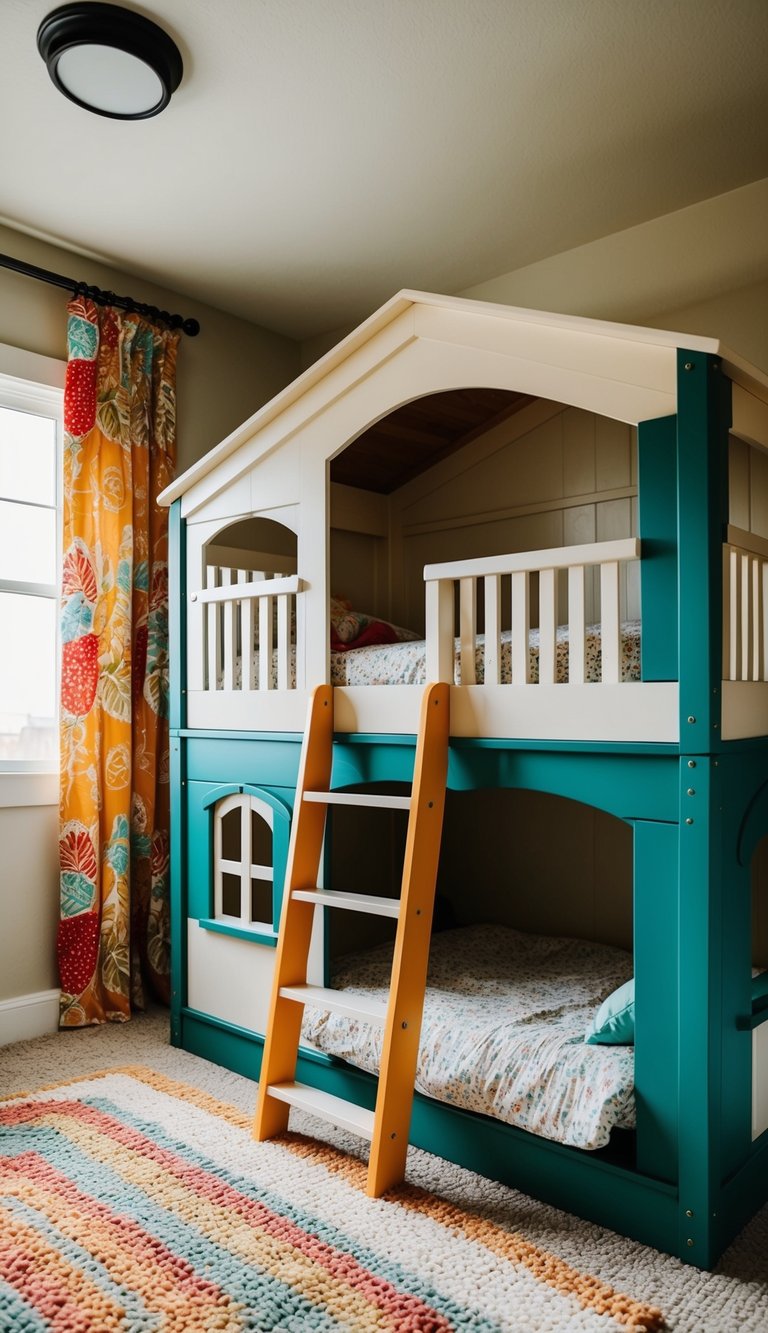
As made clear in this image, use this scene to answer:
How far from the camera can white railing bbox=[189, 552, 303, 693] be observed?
2.63m

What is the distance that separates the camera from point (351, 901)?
220 centimetres

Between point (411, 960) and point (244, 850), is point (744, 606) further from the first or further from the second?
point (244, 850)

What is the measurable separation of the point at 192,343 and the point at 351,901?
95.2 inches

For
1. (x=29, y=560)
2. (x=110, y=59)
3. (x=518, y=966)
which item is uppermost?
(x=110, y=59)

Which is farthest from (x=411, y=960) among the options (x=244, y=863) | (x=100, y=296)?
(x=100, y=296)

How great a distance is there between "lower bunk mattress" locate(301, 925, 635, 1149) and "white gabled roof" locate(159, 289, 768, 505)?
1390mm

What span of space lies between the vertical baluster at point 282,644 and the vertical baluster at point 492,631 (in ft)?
2.20

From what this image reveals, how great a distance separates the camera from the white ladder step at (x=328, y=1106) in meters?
2.08

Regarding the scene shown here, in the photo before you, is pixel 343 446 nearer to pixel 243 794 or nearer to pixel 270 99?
pixel 270 99

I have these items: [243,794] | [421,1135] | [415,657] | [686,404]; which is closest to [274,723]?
[243,794]

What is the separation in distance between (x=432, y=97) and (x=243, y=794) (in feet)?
6.48

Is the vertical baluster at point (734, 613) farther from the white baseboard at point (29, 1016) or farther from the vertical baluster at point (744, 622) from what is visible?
the white baseboard at point (29, 1016)

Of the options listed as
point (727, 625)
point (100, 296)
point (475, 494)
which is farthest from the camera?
point (475, 494)

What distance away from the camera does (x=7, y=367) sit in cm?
303
